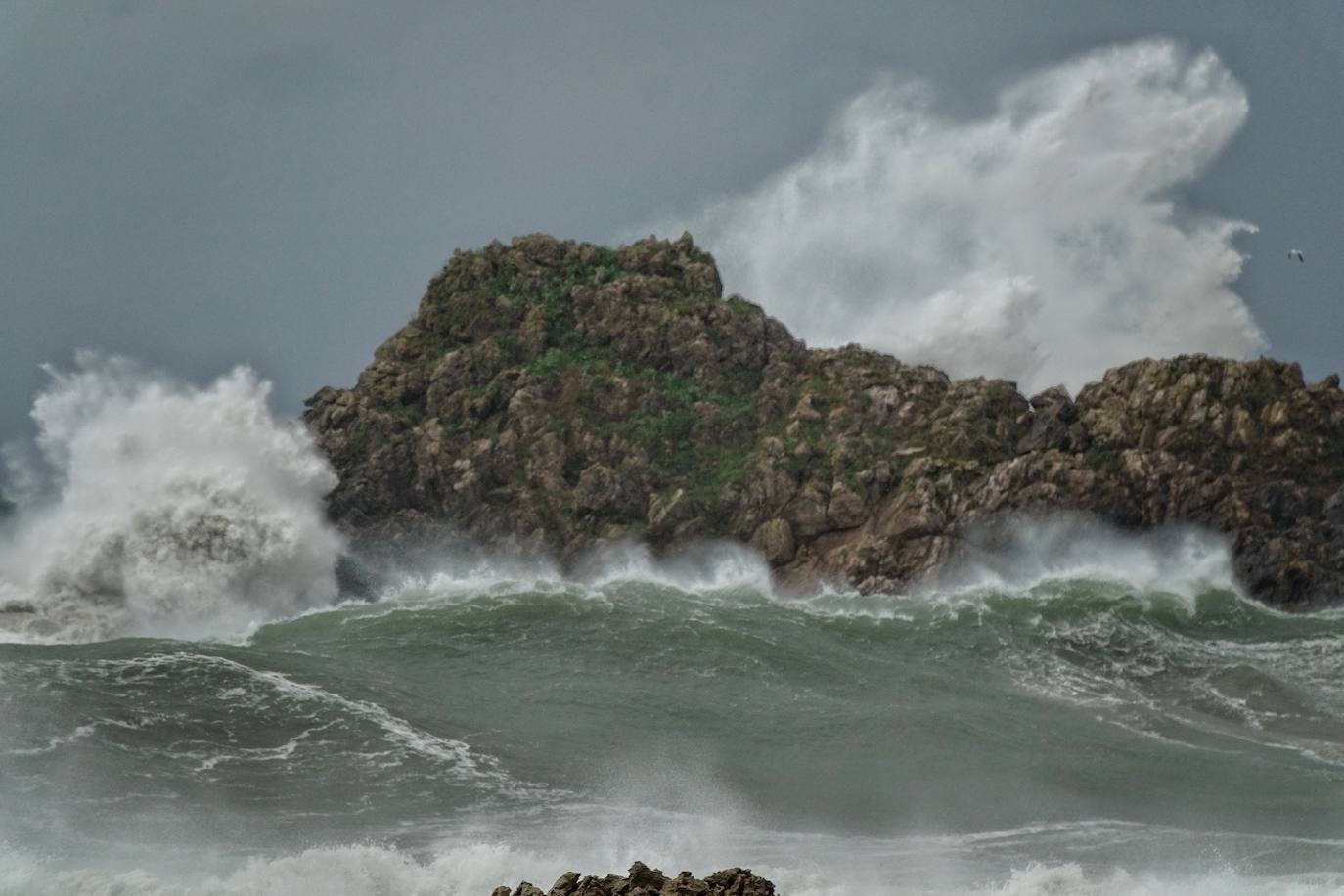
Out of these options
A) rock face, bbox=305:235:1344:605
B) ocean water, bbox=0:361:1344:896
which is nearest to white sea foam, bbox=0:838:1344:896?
ocean water, bbox=0:361:1344:896

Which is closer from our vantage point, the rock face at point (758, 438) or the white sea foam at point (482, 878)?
the white sea foam at point (482, 878)

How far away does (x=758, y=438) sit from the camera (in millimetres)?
57094

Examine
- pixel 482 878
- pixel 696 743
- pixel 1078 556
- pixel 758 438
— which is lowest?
pixel 482 878

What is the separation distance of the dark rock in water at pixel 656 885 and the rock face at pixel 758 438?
32644 millimetres

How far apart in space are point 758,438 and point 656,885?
40671 mm

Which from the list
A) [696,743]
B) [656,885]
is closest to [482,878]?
[656,885]

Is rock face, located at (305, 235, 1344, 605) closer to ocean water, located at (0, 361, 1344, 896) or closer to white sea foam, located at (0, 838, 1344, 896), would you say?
ocean water, located at (0, 361, 1344, 896)

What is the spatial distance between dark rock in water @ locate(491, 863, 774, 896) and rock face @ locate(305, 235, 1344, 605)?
32644 mm

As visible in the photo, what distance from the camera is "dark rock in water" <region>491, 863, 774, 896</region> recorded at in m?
16.4

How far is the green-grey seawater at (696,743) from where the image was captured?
81.0 ft

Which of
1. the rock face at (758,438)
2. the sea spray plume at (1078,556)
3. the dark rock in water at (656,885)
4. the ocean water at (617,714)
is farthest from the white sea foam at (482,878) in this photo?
the rock face at (758,438)

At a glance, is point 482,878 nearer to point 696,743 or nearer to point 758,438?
point 696,743

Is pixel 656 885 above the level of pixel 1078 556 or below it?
below

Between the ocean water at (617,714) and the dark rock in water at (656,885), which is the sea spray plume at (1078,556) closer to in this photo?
the ocean water at (617,714)
